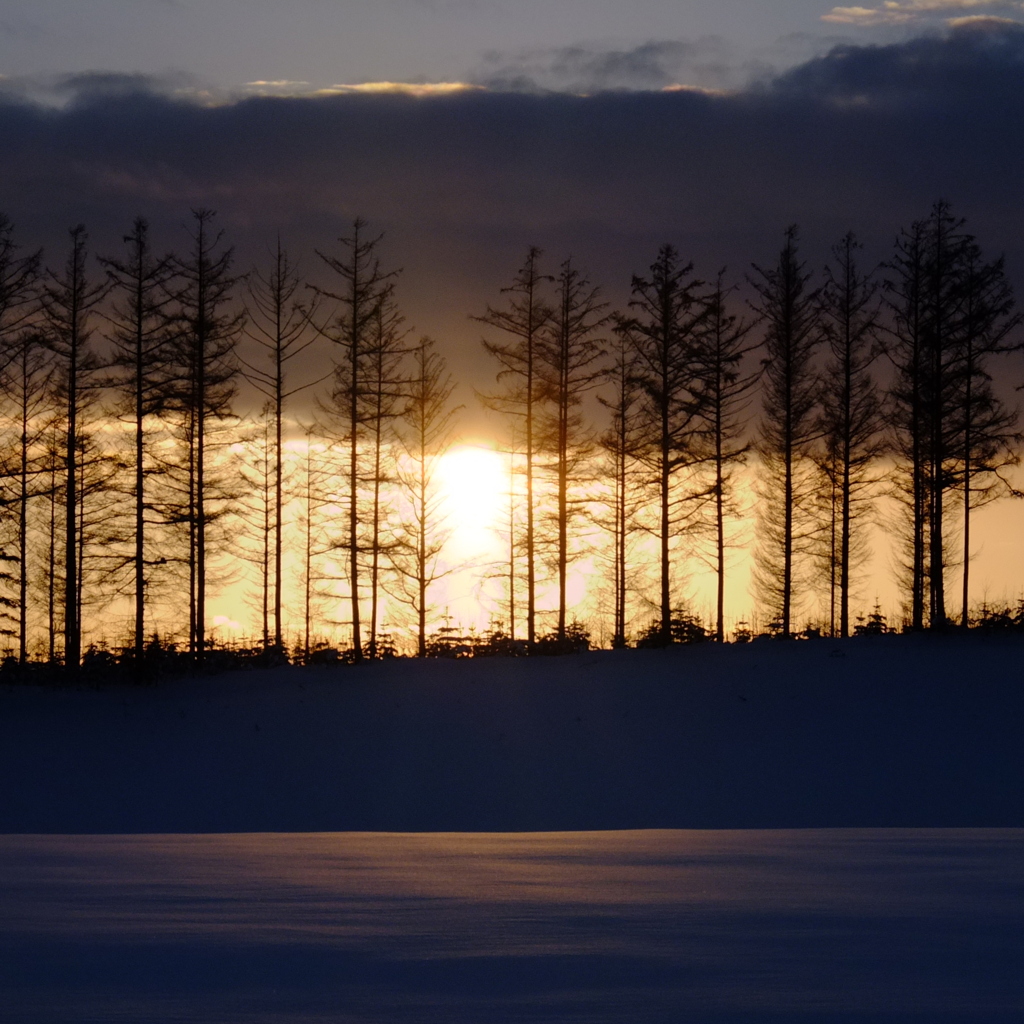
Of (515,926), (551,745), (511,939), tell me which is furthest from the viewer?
(551,745)

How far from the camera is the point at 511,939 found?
97.3 inches

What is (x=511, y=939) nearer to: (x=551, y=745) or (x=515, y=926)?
(x=515, y=926)

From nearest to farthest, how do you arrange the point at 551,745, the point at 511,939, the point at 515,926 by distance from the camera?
the point at 511,939
the point at 515,926
the point at 551,745

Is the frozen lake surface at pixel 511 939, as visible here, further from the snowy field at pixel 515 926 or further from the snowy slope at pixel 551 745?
the snowy slope at pixel 551 745

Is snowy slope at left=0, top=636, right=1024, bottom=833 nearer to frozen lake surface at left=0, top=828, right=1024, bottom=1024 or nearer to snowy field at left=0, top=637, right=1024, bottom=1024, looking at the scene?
snowy field at left=0, top=637, right=1024, bottom=1024

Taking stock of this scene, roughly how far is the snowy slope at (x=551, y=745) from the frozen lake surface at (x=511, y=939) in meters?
15.4

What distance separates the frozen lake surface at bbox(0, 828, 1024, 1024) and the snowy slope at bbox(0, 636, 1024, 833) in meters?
15.4

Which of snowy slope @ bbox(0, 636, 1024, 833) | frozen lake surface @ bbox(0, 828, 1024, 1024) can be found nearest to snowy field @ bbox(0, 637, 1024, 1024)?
frozen lake surface @ bbox(0, 828, 1024, 1024)

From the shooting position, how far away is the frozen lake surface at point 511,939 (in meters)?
1.95

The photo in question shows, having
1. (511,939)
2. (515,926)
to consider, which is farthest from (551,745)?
(511,939)

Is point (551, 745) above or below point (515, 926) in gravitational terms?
below

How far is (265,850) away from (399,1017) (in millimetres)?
3049

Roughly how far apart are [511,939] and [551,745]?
21622mm

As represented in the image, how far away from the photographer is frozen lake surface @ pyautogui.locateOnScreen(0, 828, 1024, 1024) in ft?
6.39
